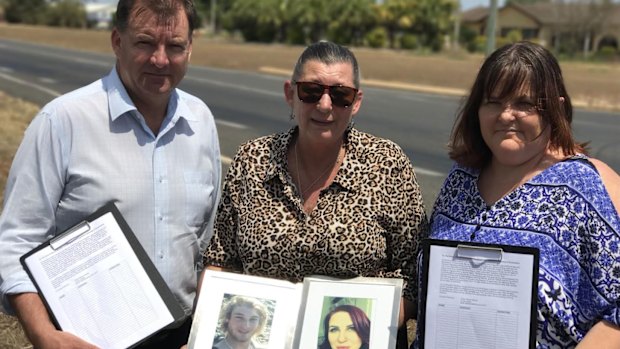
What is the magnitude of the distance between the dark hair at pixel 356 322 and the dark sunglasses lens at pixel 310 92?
2.57 feet

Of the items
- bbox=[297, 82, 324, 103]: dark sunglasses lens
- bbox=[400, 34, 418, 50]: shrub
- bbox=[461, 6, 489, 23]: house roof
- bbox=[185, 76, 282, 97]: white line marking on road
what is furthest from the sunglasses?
bbox=[461, 6, 489, 23]: house roof

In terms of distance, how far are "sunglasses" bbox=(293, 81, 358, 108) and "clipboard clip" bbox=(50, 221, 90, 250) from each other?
930 millimetres

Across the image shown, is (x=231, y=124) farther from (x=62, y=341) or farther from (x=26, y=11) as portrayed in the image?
(x=26, y=11)

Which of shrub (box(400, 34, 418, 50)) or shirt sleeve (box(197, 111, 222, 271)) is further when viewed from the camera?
shrub (box(400, 34, 418, 50))

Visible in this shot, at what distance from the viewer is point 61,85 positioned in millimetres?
20172

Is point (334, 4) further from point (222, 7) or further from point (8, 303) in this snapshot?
point (8, 303)

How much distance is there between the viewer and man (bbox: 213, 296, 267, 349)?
9.26ft

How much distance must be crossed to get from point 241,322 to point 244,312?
0.13 ft

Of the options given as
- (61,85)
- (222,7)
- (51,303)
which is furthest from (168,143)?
(222,7)

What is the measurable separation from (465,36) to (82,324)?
3067 inches

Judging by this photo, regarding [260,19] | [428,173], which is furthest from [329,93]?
[260,19]

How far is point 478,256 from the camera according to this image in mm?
2602

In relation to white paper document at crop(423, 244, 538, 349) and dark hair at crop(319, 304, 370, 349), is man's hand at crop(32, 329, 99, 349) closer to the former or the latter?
dark hair at crop(319, 304, 370, 349)

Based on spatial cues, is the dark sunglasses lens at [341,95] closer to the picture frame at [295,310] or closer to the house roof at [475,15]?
the picture frame at [295,310]
